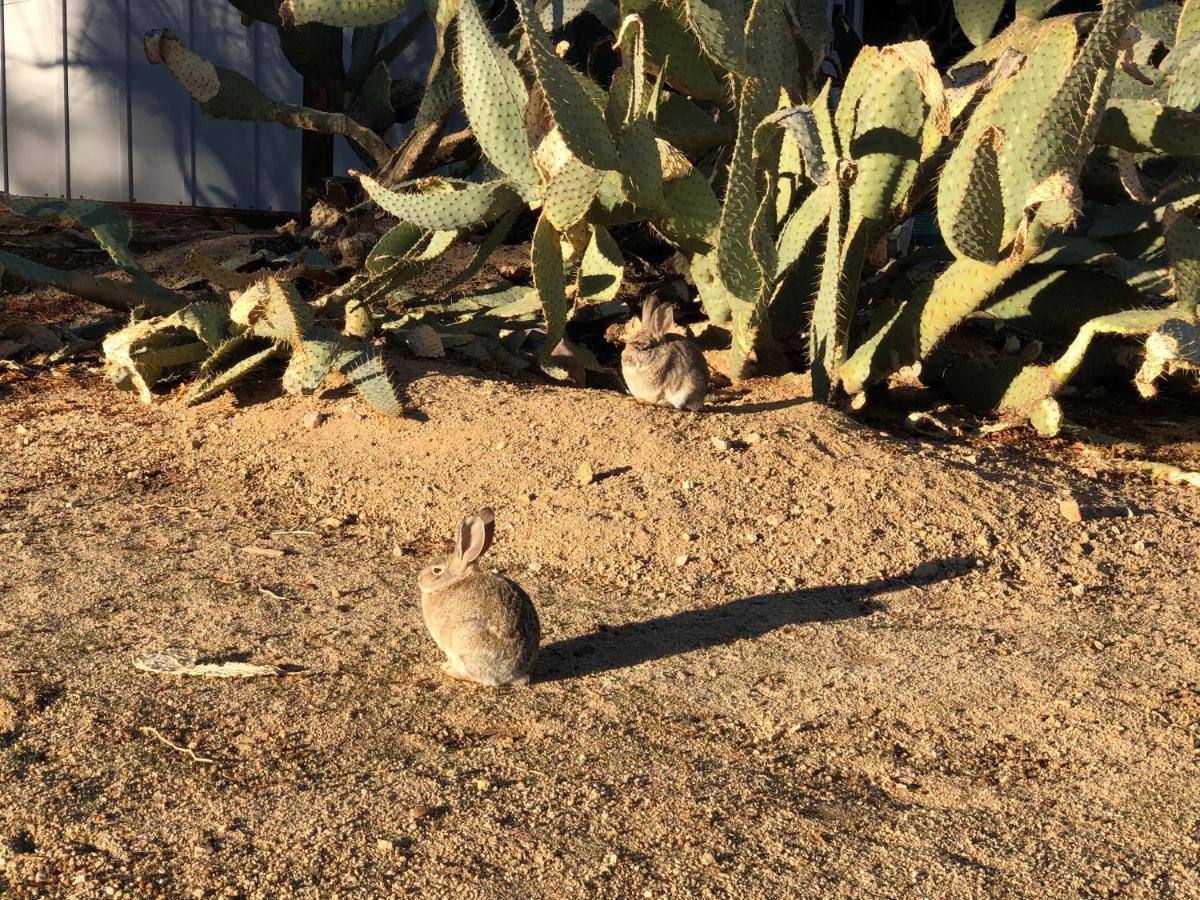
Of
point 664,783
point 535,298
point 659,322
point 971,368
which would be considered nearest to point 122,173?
point 535,298

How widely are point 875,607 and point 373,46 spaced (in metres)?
4.78

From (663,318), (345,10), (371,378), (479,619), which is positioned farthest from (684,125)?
(479,619)

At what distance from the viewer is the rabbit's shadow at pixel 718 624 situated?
3.32 meters

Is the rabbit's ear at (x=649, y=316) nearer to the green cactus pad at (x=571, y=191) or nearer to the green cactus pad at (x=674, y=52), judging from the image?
the green cactus pad at (x=571, y=191)

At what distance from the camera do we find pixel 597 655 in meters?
3.35

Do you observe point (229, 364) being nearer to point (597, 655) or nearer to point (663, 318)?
point (663, 318)

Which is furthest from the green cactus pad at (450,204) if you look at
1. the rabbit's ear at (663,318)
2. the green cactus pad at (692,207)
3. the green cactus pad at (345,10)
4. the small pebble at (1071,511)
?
the small pebble at (1071,511)

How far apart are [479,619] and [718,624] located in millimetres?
846

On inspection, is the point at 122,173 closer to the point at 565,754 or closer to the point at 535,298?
the point at 535,298

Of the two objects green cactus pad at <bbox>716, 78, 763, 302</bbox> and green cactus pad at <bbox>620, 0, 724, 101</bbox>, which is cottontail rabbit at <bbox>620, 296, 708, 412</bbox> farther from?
green cactus pad at <bbox>620, 0, 724, 101</bbox>

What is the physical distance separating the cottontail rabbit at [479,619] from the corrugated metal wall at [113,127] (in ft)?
20.5

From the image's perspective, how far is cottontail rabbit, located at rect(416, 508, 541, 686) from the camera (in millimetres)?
3023

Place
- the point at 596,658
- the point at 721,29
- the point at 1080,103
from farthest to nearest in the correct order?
1. the point at 721,29
2. the point at 1080,103
3. the point at 596,658

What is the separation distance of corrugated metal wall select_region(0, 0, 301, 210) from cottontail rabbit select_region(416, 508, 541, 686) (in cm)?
624
